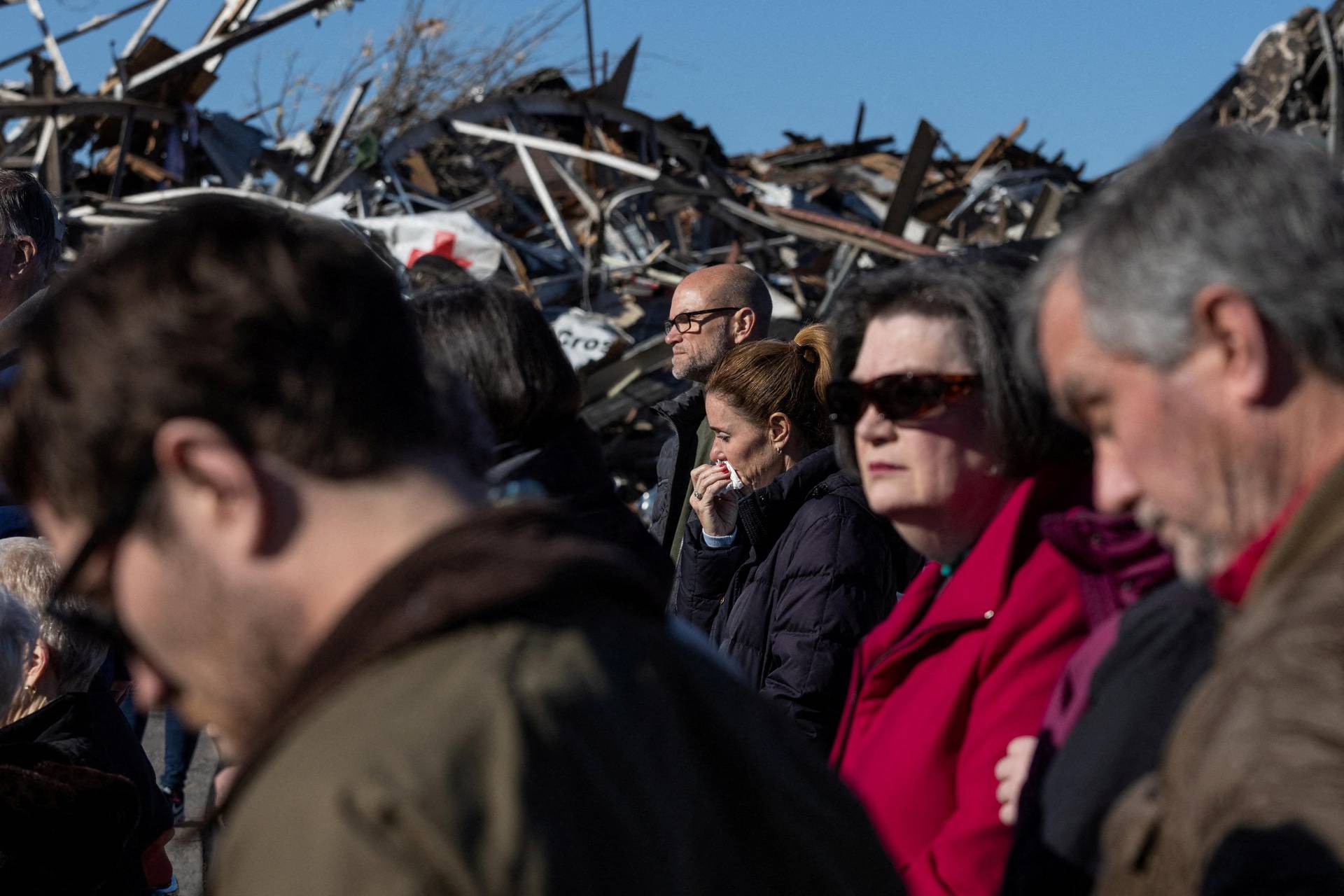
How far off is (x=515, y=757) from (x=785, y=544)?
8.41 feet

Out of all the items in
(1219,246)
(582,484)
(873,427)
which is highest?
(1219,246)

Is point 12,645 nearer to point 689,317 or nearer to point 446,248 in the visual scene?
point 689,317

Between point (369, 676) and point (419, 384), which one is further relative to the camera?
point (419, 384)

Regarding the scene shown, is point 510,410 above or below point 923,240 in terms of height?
below

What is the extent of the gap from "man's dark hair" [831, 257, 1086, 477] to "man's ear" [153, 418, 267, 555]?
4.48ft

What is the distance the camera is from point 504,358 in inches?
95.8

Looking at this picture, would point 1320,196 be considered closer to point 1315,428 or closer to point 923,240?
point 1315,428

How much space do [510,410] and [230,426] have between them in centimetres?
127

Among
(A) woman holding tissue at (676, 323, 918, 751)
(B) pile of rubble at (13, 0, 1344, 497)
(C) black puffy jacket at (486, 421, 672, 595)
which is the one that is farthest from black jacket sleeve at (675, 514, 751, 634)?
(B) pile of rubble at (13, 0, 1344, 497)

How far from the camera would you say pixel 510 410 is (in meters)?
2.45

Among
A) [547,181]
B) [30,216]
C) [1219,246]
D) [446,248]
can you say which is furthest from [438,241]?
[1219,246]

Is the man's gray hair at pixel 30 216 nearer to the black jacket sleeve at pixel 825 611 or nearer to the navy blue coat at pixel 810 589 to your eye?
the navy blue coat at pixel 810 589

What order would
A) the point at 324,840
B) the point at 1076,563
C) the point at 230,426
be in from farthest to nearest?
the point at 1076,563 < the point at 230,426 < the point at 324,840

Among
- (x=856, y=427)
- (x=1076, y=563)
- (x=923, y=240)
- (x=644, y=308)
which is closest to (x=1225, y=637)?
(x=1076, y=563)
